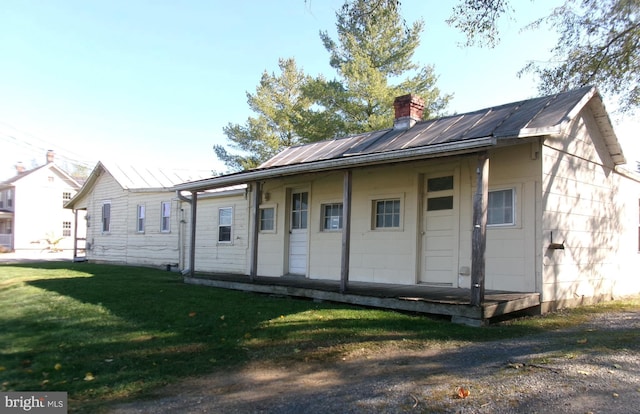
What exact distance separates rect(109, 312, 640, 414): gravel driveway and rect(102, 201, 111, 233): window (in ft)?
66.2

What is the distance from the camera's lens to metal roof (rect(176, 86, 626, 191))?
24.3 feet

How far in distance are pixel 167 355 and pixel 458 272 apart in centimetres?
551

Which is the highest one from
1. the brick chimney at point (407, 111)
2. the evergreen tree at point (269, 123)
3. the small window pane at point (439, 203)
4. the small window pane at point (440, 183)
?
the evergreen tree at point (269, 123)

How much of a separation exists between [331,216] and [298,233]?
48.4 inches

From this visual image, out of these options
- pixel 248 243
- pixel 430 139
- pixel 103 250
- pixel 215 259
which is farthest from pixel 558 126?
pixel 103 250

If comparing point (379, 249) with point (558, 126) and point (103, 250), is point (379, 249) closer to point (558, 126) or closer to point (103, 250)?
point (558, 126)

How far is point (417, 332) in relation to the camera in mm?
6750

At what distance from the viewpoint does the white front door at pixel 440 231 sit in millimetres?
9375

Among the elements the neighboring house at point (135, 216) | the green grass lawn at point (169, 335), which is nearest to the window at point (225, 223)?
the neighboring house at point (135, 216)

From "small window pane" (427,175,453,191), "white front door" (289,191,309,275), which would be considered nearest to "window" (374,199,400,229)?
"small window pane" (427,175,453,191)

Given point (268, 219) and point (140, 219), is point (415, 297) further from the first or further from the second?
point (140, 219)

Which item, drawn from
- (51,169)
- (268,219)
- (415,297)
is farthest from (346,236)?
(51,169)

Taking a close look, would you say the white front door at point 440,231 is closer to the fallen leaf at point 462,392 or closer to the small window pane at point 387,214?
the small window pane at point 387,214

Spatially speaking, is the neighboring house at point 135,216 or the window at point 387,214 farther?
the neighboring house at point 135,216
